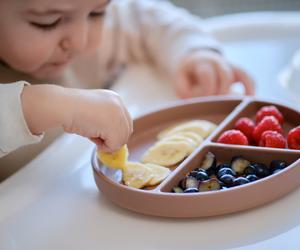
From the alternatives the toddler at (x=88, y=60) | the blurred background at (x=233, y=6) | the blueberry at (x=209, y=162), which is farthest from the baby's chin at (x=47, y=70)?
the blurred background at (x=233, y=6)

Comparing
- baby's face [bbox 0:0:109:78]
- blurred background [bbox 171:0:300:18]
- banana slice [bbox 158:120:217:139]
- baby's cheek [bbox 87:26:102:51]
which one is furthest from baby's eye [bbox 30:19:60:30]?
blurred background [bbox 171:0:300:18]

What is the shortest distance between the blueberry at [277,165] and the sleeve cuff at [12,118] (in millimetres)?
269

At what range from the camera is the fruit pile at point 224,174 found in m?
0.56

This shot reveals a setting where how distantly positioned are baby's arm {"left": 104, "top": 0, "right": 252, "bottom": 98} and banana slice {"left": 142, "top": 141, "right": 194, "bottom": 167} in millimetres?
261

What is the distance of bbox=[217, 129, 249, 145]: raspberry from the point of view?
2.10 ft

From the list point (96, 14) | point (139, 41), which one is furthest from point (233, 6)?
point (96, 14)

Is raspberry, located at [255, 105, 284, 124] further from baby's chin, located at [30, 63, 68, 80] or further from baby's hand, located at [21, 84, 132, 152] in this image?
baby's chin, located at [30, 63, 68, 80]

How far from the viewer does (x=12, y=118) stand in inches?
22.2

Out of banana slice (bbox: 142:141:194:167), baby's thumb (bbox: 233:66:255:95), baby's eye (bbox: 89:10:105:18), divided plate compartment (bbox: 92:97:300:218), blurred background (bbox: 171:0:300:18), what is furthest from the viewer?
blurred background (bbox: 171:0:300:18)

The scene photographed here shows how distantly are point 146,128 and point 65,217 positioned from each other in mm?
216

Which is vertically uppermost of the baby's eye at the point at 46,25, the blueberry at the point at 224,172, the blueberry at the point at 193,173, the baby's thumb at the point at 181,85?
the baby's eye at the point at 46,25

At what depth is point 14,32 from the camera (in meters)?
0.71

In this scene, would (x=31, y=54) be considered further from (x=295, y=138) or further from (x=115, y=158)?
(x=295, y=138)

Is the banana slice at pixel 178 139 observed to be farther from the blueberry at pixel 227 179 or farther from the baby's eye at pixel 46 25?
the baby's eye at pixel 46 25
